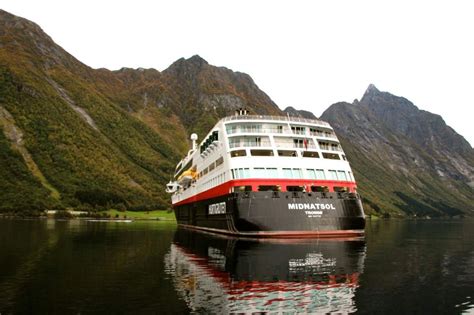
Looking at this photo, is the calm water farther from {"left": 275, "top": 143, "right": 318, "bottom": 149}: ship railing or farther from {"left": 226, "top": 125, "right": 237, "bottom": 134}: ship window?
{"left": 226, "top": 125, "right": 237, "bottom": 134}: ship window

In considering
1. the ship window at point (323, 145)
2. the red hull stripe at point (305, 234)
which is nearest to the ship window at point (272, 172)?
the red hull stripe at point (305, 234)

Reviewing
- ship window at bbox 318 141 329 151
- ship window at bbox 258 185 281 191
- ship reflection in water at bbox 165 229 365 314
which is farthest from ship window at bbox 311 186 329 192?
ship reflection in water at bbox 165 229 365 314

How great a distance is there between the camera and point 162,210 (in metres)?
168

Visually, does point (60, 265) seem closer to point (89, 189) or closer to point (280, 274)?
point (280, 274)

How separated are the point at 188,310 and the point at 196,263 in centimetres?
1319

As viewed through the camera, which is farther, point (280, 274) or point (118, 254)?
point (118, 254)

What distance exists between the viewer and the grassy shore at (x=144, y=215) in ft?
458

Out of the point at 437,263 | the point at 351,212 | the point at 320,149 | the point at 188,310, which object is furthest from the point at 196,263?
the point at 320,149

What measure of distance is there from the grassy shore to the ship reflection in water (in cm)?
10483

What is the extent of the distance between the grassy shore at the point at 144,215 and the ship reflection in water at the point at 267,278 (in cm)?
10483

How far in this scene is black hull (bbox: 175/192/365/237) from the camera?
46.0 m

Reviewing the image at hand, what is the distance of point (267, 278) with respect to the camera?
2277 cm

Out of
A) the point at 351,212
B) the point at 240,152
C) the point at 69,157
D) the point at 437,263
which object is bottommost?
the point at 437,263

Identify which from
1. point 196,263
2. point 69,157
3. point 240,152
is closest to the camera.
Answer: point 196,263
